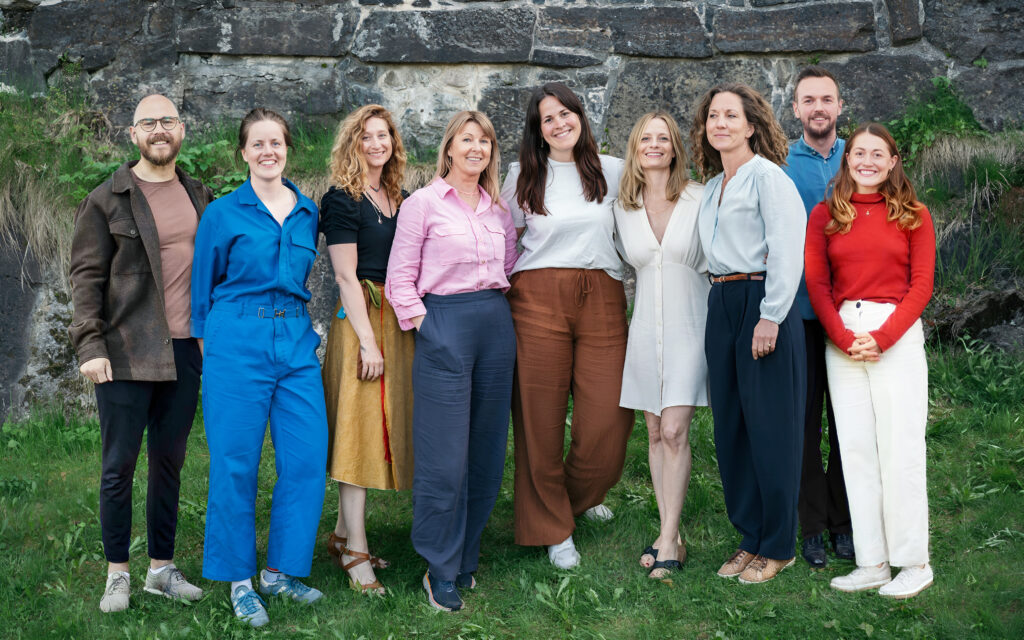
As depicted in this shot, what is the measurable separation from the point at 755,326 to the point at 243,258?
2003 mm

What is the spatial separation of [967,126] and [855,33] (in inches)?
36.7

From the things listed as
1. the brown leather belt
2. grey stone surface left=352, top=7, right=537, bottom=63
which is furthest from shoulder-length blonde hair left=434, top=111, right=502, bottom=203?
grey stone surface left=352, top=7, right=537, bottom=63

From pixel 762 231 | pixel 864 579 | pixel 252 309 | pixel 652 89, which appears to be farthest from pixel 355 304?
pixel 652 89

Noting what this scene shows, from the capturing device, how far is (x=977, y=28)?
20.2ft

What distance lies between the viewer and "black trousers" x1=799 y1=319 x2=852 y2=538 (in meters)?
4.07

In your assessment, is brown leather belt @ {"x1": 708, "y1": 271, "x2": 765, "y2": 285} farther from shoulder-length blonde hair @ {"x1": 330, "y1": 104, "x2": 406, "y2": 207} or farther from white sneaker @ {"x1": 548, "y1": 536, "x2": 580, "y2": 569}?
shoulder-length blonde hair @ {"x1": 330, "y1": 104, "x2": 406, "y2": 207}

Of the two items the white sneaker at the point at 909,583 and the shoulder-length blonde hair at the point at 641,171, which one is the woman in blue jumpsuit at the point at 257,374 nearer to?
the shoulder-length blonde hair at the point at 641,171

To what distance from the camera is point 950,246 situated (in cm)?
584

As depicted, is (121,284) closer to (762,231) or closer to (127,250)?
(127,250)

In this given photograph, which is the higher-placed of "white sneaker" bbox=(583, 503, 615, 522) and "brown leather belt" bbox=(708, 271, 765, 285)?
"brown leather belt" bbox=(708, 271, 765, 285)

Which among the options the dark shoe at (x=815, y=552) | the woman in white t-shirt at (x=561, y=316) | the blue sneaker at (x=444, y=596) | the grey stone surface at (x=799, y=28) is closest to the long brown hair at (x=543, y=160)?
the woman in white t-shirt at (x=561, y=316)

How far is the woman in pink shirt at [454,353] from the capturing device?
3.82m

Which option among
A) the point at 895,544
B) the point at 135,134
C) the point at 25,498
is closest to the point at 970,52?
the point at 895,544

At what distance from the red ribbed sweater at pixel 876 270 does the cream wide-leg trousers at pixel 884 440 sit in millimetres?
56
